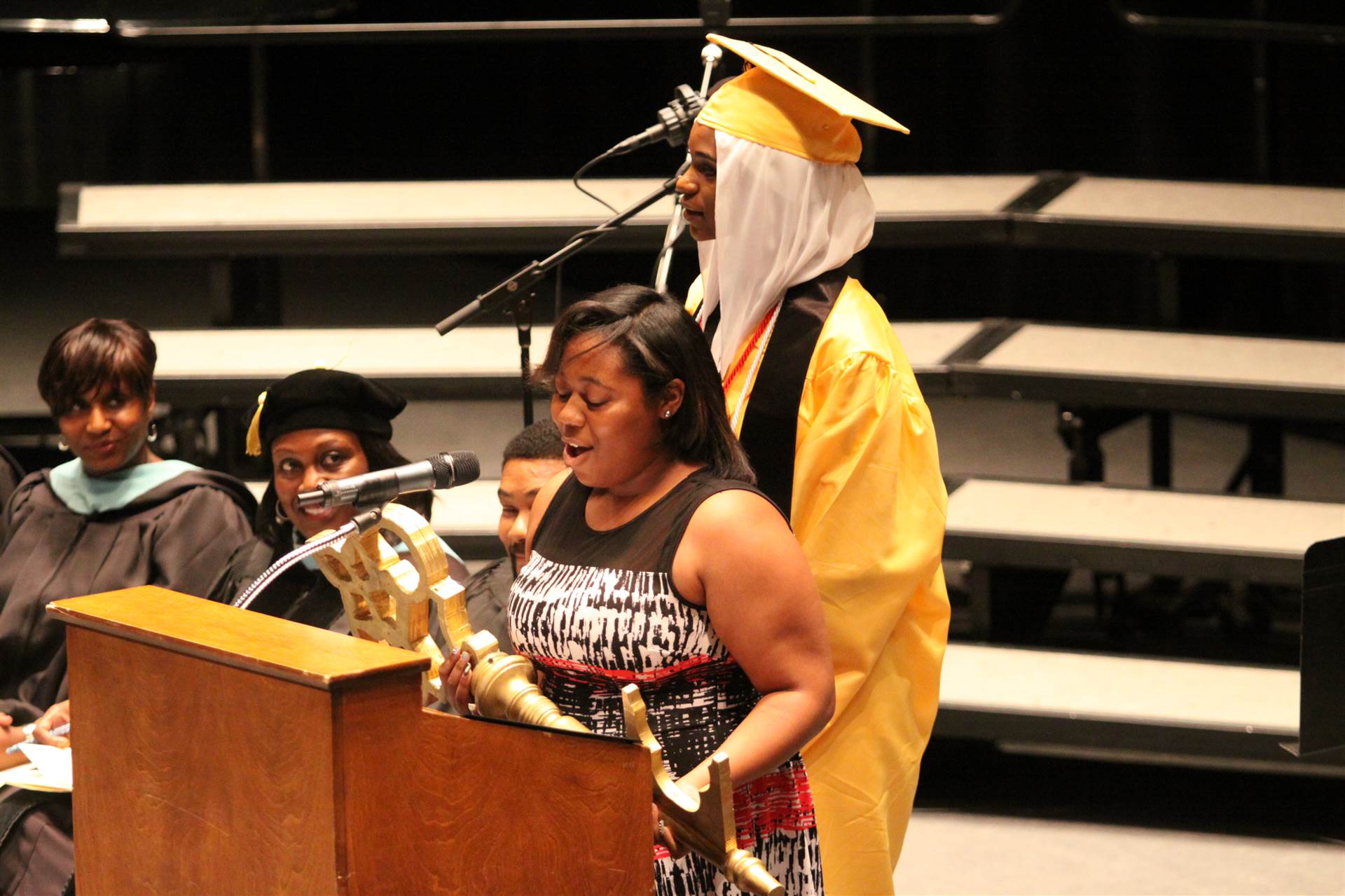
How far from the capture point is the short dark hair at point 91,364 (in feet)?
11.0

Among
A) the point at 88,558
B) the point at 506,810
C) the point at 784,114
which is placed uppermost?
the point at 784,114

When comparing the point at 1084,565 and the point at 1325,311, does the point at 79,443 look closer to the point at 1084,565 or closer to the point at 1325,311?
the point at 1084,565

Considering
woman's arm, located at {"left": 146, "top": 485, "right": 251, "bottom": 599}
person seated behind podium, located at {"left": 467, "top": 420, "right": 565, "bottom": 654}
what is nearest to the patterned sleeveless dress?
person seated behind podium, located at {"left": 467, "top": 420, "right": 565, "bottom": 654}

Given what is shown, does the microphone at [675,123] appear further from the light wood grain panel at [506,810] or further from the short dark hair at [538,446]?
the light wood grain panel at [506,810]

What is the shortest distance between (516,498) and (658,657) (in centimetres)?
112

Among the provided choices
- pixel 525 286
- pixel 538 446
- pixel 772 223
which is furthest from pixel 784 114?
pixel 525 286

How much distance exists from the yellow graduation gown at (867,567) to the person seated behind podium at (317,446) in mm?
723

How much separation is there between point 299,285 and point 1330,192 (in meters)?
4.02

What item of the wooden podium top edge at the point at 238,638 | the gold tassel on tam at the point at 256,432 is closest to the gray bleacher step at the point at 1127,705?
the gold tassel on tam at the point at 256,432

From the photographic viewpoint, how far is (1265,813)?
3959 mm

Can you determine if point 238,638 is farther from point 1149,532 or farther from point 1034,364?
point 1034,364

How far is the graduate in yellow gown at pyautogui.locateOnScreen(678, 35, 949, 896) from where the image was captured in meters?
2.36

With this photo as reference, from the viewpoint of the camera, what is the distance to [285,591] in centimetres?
302

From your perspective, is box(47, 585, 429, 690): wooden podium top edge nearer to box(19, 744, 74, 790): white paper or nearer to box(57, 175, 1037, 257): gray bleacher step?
box(19, 744, 74, 790): white paper
